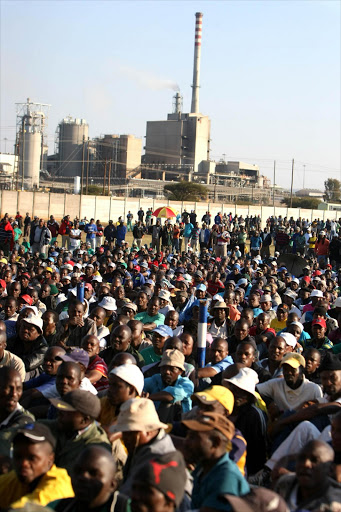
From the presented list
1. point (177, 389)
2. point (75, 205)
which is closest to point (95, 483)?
point (177, 389)

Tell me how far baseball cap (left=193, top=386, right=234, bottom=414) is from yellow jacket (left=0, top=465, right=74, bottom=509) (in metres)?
1.33

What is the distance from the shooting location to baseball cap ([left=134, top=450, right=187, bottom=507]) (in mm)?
3686

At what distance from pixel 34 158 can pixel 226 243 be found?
82424mm

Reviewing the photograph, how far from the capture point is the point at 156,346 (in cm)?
844

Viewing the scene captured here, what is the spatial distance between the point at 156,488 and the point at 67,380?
2470 millimetres

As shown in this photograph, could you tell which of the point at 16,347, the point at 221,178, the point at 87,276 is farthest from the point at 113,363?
the point at 221,178

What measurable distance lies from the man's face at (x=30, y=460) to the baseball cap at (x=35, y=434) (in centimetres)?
3

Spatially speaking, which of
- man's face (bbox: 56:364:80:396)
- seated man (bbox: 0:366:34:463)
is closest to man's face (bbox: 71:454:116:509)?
seated man (bbox: 0:366:34:463)

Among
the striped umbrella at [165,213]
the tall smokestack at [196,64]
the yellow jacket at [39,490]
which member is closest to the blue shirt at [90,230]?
the striped umbrella at [165,213]

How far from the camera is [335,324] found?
1056 centimetres

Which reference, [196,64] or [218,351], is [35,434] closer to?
[218,351]

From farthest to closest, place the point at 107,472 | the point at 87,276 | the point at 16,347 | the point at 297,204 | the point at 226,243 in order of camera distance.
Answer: the point at 297,204, the point at 226,243, the point at 87,276, the point at 16,347, the point at 107,472

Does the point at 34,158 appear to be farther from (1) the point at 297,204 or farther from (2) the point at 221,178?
(1) the point at 297,204

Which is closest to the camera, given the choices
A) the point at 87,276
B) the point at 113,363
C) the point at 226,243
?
the point at 113,363
